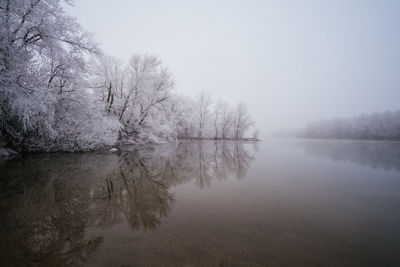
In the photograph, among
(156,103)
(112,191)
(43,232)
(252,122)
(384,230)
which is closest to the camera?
(43,232)

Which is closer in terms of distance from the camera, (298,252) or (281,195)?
(298,252)

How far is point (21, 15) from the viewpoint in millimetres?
7398

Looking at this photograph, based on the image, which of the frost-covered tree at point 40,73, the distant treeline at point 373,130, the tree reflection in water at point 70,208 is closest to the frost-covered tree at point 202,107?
the frost-covered tree at point 40,73

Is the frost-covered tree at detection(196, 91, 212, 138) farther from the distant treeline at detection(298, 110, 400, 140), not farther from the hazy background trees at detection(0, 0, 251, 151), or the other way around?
the distant treeline at detection(298, 110, 400, 140)

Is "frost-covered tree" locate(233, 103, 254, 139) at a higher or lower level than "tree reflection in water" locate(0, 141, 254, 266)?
higher

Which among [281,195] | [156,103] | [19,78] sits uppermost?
[156,103]

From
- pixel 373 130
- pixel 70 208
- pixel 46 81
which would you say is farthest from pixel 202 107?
pixel 373 130

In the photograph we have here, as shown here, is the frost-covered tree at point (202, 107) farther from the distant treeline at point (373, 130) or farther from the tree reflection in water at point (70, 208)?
the distant treeline at point (373, 130)

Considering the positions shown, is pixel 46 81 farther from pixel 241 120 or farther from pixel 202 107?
pixel 241 120

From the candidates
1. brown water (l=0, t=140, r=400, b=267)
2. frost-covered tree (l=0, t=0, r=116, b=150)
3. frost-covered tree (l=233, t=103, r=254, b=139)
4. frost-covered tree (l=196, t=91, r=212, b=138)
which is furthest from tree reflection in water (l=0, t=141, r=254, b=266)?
frost-covered tree (l=233, t=103, r=254, b=139)

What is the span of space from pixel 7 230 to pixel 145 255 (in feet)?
6.56

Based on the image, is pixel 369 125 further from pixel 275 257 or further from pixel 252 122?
pixel 275 257

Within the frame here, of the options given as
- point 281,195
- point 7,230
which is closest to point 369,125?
point 281,195

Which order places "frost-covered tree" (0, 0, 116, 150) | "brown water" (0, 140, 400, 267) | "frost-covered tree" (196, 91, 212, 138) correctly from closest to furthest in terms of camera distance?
"brown water" (0, 140, 400, 267), "frost-covered tree" (0, 0, 116, 150), "frost-covered tree" (196, 91, 212, 138)
